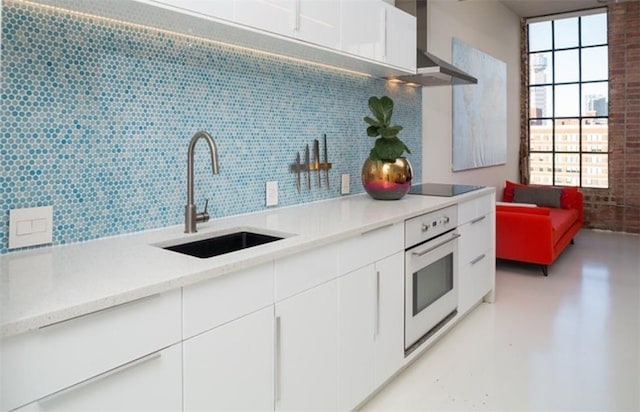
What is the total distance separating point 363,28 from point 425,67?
73cm

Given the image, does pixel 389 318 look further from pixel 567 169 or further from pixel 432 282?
pixel 567 169

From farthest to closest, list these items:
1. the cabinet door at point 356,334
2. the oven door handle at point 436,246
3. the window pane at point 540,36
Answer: the window pane at point 540,36, the oven door handle at point 436,246, the cabinet door at point 356,334

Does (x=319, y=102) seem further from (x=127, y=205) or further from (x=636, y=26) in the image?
(x=636, y=26)

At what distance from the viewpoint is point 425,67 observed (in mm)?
3033

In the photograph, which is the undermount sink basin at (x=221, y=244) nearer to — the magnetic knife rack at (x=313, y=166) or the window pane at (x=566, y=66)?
the magnetic knife rack at (x=313, y=166)

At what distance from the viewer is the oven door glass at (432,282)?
2.48m

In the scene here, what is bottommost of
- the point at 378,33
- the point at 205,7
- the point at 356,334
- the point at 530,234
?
the point at 356,334

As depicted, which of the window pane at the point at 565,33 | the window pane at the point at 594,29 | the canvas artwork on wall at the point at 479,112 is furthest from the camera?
the window pane at the point at 565,33

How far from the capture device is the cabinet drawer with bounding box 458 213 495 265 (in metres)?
3.05

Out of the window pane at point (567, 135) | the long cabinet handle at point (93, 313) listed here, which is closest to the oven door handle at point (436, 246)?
the long cabinet handle at point (93, 313)

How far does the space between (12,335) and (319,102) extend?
2092 millimetres

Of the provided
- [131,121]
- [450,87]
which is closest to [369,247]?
[131,121]

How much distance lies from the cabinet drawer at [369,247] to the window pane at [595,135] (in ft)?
17.8

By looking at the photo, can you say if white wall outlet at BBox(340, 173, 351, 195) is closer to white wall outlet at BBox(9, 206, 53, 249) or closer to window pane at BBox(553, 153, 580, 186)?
white wall outlet at BBox(9, 206, 53, 249)
